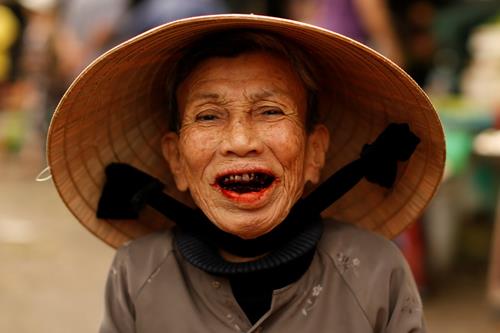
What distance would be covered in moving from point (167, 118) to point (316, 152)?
17.6 inches

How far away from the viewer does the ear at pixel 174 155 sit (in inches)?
81.8

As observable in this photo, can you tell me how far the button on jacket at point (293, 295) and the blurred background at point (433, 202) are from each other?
386 mm

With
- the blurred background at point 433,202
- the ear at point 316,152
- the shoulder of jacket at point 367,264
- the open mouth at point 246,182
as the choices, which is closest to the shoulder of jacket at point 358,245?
the shoulder of jacket at point 367,264

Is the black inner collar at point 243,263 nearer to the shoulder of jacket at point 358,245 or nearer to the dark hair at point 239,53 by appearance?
the shoulder of jacket at point 358,245

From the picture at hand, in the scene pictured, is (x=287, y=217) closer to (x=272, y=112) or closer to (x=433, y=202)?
(x=272, y=112)

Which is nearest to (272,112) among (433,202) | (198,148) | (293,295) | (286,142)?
(286,142)

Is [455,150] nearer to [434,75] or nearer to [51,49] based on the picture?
[434,75]

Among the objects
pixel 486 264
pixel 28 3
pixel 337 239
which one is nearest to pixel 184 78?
pixel 337 239

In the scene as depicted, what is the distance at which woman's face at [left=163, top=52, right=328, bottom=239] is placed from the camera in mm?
1858

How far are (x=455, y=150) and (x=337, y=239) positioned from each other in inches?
96.6

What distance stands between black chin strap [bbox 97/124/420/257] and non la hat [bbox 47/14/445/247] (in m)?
0.05

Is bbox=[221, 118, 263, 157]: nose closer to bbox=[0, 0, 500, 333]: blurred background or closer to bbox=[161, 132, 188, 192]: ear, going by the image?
bbox=[161, 132, 188, 192]: ear

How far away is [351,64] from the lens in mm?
1972

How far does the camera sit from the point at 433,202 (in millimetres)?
4473
